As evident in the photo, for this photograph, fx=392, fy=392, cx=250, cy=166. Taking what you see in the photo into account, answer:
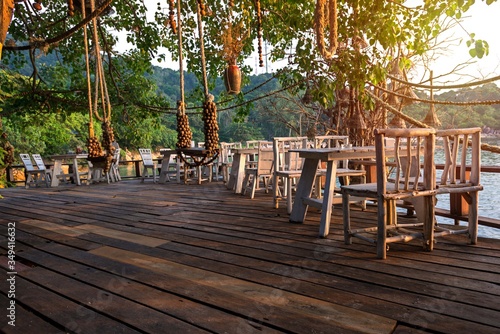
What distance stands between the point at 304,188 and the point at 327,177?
0.49 meters

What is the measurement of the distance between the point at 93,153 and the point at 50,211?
307 centimetres

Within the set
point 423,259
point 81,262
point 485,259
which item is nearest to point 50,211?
point 81,262

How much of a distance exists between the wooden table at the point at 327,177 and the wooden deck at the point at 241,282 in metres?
0.15

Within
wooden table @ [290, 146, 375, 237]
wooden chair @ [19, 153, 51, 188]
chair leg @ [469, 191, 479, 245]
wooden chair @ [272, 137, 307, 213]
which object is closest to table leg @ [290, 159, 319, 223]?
wooden table @ [290, 146, 375, 237]

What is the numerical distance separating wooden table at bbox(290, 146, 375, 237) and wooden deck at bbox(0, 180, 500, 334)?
0.49 ft

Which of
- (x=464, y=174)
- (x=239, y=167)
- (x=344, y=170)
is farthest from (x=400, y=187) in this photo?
(x=239, y=167)

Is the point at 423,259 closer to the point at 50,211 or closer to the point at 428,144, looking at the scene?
the point at 428,144

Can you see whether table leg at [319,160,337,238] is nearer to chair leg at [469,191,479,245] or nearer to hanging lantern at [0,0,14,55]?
chair leg at [469,191,479,245]

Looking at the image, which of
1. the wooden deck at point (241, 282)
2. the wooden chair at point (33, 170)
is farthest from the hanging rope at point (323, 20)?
the wooden chair at point (33, 170)

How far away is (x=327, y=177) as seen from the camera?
327cm

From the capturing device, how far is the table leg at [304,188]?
3.68 metres

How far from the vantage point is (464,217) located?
3.36 metres

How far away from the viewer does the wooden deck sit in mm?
1701

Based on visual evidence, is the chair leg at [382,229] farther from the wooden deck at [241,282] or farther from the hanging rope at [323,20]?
the hanging rope at [323,20]
